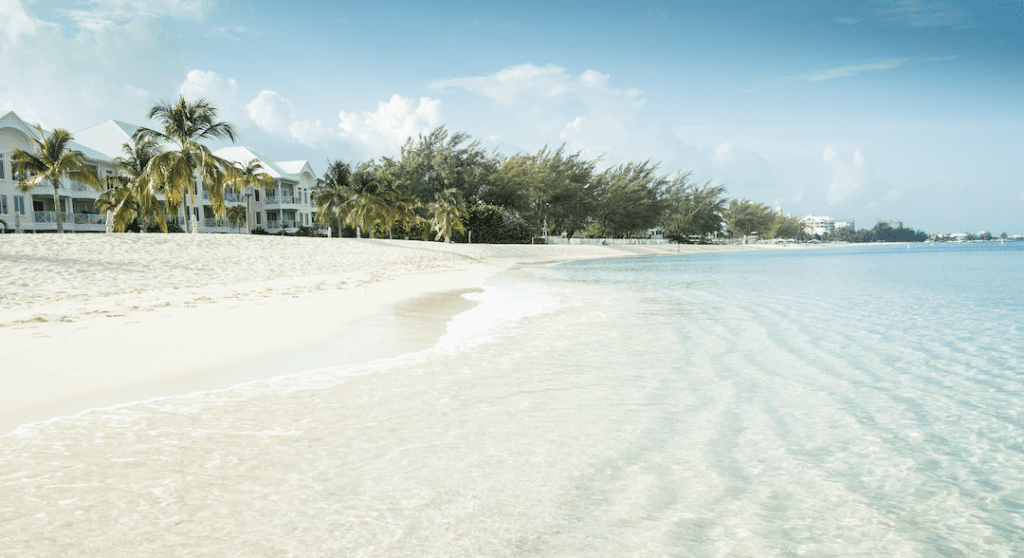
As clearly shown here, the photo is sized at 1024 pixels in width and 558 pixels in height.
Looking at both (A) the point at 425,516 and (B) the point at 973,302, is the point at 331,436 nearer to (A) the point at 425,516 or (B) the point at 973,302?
(A) the point at 425,516

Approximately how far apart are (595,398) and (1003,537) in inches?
128

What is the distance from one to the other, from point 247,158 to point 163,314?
56733 millimetres

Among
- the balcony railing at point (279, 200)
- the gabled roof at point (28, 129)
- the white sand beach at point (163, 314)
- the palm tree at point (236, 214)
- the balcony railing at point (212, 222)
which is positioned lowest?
the white sand beach at point (163, 314)

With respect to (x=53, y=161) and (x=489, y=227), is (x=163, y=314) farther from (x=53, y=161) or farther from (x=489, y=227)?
(x=489, y=227)

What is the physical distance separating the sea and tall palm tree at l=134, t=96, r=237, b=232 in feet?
93.1

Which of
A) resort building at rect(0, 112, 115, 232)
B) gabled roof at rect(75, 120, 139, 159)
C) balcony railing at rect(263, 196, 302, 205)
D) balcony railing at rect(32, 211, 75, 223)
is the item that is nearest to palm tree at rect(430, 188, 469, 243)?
balcony railing at rect(263, 196, 302, 205)

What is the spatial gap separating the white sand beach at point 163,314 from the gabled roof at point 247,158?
3844 cm

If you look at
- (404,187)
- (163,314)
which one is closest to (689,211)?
(404,187)

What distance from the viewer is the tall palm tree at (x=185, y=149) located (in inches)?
1193

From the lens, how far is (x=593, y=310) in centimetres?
1267

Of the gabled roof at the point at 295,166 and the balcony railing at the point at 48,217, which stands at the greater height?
the gabled roof at the point at 295,166

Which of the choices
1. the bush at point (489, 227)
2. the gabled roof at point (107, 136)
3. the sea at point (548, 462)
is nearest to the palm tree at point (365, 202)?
the bush at point (489, 227)

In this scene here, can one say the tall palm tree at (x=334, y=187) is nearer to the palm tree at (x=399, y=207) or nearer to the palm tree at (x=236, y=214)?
the palm tree at (x=399, y=207)

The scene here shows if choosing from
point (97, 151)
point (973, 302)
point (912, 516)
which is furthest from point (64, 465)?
point (97, 151)
